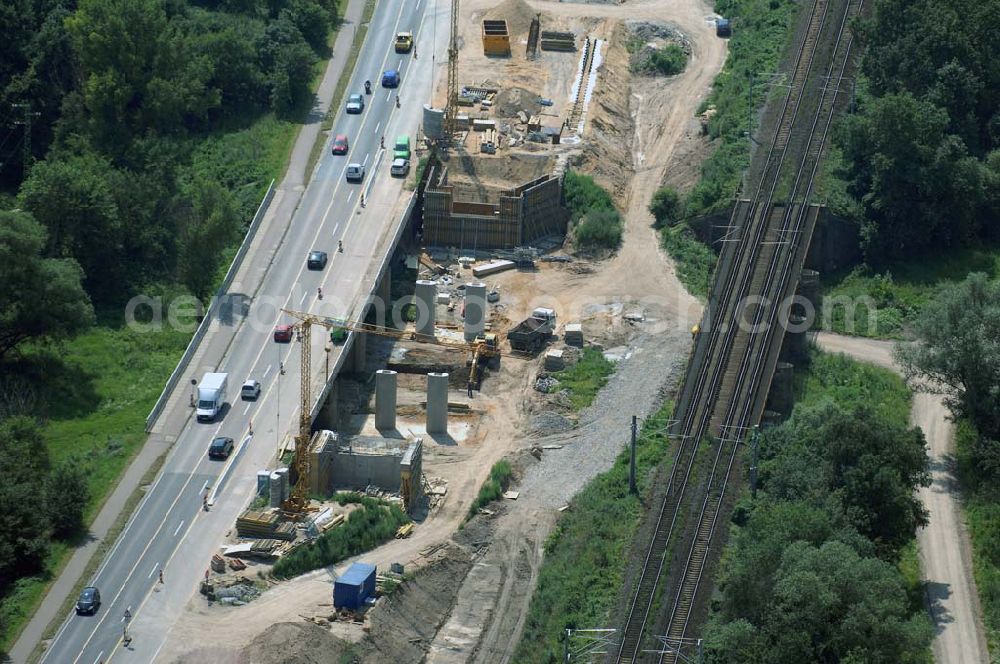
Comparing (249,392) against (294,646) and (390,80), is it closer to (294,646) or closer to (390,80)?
(294,646)

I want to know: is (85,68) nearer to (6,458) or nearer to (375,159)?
(375,159)

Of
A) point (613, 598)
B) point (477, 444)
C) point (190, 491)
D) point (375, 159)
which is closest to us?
point (613, 598)

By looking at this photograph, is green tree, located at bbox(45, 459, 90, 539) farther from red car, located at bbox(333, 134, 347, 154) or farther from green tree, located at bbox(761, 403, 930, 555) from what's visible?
red car, located at bbox(333, 134, 347, 154)

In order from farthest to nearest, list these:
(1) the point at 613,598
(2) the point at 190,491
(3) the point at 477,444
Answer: (3) the point at 477,444 < (2) the point at 190,491 < (1) the point at 613,598

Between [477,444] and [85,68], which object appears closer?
[477,444]

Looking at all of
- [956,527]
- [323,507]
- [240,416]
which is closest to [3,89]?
[240,416]

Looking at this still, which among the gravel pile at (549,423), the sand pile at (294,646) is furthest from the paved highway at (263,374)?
the gravel pile at (549,423)

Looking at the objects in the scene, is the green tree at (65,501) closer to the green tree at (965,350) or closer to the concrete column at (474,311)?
the concrete column at (474,311)

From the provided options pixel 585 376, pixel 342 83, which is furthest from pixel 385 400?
pixel 342 83
